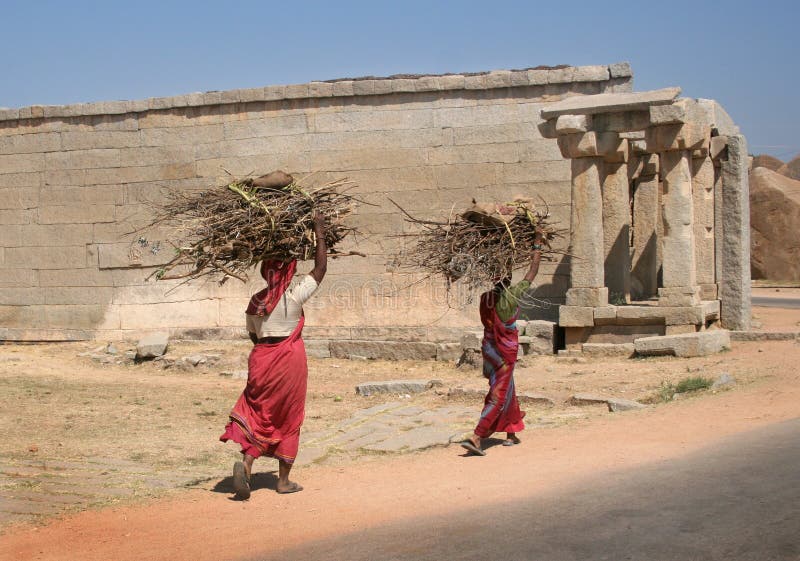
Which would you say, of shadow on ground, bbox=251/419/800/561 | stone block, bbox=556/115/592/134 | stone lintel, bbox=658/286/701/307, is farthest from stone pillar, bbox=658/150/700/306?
shadow on ground, bbox=251/419/800/561

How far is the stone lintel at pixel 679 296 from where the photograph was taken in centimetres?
1262

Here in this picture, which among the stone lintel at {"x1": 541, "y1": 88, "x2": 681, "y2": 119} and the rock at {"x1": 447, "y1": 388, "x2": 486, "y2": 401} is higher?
the stone lintel at {"x1": 541, "y1": 88, "x2": 681, "y2": 119}

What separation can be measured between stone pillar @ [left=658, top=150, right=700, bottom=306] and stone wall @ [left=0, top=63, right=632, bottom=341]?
1482 mm

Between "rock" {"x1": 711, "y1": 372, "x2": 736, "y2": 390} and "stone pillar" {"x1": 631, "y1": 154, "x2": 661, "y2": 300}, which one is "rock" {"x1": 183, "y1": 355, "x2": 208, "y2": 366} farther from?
"rock" {"x1": 711, "y1": 372, "x2": 736, "y2": 390}

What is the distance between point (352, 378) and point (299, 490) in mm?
6431

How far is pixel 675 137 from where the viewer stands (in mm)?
12359

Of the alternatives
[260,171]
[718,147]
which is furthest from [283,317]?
[718,147]

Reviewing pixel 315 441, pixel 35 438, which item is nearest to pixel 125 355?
pixel 35 438

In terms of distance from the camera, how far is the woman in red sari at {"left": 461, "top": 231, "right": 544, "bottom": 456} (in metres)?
7.37

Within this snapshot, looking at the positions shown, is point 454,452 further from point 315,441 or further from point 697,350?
point 697,350

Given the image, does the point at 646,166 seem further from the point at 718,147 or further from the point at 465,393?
the point at 465,393

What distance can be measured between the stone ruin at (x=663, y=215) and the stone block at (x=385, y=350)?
206 centimetres

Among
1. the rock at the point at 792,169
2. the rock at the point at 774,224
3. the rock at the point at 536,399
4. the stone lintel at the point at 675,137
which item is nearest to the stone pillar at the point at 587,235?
the stone lintel at the point at 675,137

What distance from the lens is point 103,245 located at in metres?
16.0
